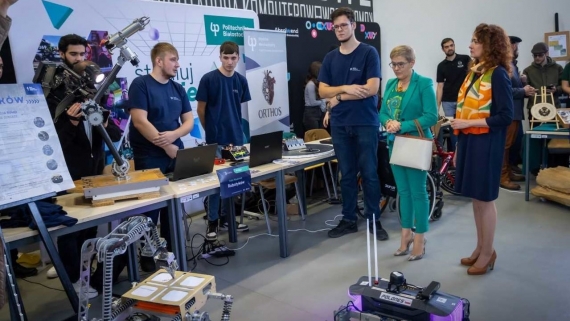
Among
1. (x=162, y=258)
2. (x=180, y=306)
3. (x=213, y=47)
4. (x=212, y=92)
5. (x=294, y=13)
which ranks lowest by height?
(x=180, y=306)

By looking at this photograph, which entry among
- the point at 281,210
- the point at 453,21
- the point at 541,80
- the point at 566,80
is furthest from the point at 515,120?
the point at 281,210

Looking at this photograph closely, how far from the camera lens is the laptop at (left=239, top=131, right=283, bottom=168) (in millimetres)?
3203

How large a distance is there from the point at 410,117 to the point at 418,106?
0.09m

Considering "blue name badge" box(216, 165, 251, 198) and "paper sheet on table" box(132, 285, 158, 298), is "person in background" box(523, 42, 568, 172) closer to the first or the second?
"blue name badge" box(216, 165, 251, 198)

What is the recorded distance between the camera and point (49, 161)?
2.13 meters

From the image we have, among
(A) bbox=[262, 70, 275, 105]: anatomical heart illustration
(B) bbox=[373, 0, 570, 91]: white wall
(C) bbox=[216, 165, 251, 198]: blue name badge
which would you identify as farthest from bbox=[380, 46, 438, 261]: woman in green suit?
(B) bbox=[373, 0, 570, 91]: white wall

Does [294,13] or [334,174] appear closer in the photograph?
[334,174]

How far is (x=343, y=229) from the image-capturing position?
3926 millimetres

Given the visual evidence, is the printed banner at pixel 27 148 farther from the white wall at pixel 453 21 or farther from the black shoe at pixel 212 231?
the white wall at pixel 453 21

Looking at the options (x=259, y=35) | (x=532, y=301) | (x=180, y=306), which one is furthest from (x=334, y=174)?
(x=180, y=306)

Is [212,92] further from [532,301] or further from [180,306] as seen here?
[532,301]

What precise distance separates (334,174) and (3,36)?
4.16m

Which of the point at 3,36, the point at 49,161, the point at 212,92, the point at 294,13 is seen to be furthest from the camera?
the point at 294,13

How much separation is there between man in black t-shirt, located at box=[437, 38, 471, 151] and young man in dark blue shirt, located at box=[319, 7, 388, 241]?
318 centimetres
